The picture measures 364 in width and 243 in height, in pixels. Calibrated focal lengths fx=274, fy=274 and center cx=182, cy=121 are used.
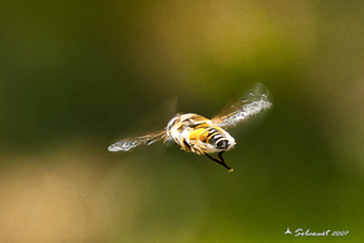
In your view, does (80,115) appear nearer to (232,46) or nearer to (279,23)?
(232,46)

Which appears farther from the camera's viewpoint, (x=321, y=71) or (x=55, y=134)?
(x=321, y=71)

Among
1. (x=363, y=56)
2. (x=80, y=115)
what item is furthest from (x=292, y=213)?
(x=80, y=115)

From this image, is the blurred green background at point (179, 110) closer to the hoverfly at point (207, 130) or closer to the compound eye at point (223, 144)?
the hoverfly at point (207, 130)

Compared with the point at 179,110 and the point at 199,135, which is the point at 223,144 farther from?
the point at 179,110

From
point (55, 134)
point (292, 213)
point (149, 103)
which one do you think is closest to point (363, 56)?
point (292, 213)

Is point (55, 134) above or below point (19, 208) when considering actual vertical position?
above

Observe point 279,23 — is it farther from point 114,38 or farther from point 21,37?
point 21,37

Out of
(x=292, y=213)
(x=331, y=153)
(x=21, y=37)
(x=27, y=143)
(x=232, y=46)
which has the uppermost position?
(x=21, y=37)
